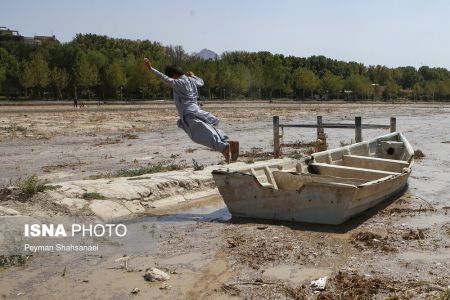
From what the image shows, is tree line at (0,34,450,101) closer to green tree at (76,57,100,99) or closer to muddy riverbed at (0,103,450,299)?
green tree at (76,57,100,99)

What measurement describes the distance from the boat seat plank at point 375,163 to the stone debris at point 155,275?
6.46 m

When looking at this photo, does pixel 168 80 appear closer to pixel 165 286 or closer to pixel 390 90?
pixel 165 286

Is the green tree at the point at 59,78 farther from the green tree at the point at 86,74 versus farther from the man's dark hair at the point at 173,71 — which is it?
the man's dark hair at the point at 173,71

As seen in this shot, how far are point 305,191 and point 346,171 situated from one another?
235cm

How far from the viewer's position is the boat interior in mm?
9023

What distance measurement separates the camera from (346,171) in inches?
392

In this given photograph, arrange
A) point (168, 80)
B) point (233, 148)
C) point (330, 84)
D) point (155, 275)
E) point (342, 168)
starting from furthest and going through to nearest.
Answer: point (330, 84) → point (342, 168) → point (233, 148) → point (168, 80) → point (155, 275)

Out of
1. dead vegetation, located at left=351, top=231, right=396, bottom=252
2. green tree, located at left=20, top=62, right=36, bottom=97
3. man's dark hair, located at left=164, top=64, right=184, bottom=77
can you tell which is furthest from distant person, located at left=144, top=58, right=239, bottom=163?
green tree, located at left=20, top=62, right=36, bottom=97

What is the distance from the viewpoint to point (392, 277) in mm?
5832

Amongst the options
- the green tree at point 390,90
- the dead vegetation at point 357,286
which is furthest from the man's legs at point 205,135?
the green tree at point 390,90

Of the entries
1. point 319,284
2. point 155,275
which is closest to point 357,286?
point 319,284

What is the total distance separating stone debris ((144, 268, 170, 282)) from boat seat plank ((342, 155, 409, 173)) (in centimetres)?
646

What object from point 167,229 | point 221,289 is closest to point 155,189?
point 167,229

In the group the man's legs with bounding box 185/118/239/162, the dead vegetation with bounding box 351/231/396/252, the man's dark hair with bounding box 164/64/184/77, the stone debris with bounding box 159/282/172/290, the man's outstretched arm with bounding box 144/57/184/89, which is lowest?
the dead vegetation with bounding box 351/231/396/252
